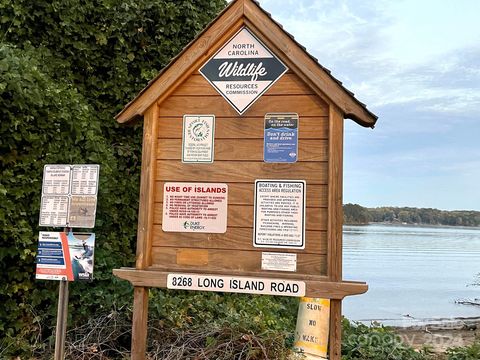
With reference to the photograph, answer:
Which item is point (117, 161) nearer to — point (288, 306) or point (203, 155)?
point (203, 155)

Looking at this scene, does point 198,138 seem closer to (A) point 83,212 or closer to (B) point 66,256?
(A) point 83,212

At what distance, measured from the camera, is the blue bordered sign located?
13.6 feet

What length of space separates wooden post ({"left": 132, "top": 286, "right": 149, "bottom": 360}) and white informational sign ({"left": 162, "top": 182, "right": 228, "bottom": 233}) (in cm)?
61

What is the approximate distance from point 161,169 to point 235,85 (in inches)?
39.3

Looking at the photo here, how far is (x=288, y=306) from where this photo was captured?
838 cm

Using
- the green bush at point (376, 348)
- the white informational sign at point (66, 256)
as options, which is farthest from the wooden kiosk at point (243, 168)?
the green bush at point (376, 348)

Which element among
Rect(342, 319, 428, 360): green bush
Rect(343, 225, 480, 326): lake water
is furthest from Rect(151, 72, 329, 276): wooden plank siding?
Rect(343, 225, 480, 326): lake water

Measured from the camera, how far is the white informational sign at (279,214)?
13.2 ft

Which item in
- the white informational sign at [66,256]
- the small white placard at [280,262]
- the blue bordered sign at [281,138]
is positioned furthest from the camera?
the white informational sign at [66,256]

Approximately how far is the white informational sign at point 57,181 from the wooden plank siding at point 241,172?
0.84m

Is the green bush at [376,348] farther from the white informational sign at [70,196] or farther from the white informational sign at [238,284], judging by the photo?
the white informational sign at [70,196]

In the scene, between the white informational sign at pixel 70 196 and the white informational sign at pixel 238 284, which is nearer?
the white informational sign at pixel 238 284

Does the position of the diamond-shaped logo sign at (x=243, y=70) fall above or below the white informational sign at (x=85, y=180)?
above

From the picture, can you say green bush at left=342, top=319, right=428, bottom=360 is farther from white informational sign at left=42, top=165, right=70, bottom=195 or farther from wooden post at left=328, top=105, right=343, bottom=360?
white informational sign at left=42, top=165, right=70, bottom=195
